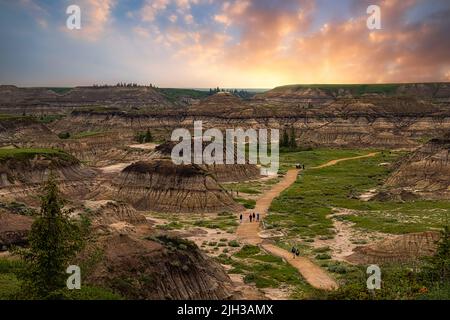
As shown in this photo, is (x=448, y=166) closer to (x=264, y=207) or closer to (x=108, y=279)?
(x=264, y=207)

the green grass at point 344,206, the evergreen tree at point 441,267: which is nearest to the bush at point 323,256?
the green grass at point 344,206

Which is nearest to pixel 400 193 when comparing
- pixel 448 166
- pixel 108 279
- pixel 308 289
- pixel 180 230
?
pixel 448 166

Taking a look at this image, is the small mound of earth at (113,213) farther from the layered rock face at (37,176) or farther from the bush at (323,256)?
Answer: the bush at (323,256)

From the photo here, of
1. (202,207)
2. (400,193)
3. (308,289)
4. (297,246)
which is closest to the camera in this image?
(308,289)

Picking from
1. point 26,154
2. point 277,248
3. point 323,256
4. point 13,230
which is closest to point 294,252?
point 323,256

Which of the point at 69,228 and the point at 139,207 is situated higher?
the point at 69,228
